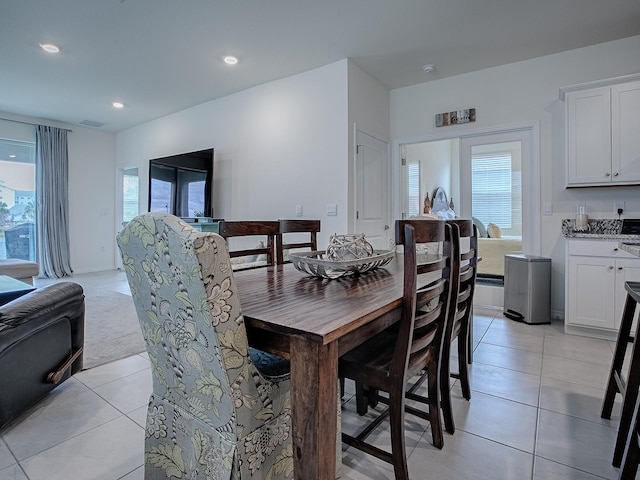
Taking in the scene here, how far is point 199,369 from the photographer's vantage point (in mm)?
1015

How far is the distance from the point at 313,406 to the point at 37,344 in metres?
1.78

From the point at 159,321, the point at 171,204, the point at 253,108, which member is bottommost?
the point at 159,321

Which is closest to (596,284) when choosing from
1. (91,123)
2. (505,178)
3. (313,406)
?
(505,178)

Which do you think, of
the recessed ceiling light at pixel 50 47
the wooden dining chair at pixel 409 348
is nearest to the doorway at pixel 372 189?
the wooden dining chair at pixel 409 348

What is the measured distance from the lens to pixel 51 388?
1.98 meters

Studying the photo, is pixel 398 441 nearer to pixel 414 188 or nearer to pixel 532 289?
pixel 532 289

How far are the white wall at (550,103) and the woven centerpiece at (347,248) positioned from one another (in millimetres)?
2841

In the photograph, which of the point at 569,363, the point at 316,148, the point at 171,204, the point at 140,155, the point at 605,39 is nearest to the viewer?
the point at 569,363

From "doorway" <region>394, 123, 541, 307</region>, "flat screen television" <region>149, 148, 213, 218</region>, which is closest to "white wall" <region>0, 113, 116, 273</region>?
"flat screen television" <region>149, 148, 213, 218</region>

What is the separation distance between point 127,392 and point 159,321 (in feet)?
4.62

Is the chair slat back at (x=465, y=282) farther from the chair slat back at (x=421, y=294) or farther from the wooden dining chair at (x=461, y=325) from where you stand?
the chair slat back at (x=421, y=294)

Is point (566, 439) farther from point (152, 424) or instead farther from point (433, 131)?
point (433, 131)

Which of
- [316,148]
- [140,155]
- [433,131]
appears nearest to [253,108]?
[316,148]

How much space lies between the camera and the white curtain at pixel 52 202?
5.98 m
